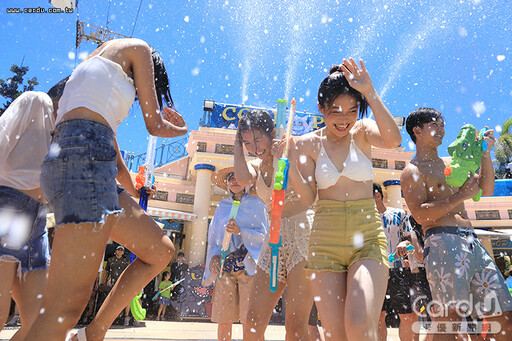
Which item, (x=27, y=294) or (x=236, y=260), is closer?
(x=27, y=294)

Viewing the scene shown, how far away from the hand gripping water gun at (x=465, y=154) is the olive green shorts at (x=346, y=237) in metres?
1.06

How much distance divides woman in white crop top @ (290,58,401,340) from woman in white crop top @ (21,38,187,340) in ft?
2.74

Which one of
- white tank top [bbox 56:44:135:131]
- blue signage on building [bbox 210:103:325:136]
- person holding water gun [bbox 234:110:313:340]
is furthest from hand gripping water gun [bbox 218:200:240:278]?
blue signage on building [bbox 210:103:325:136]

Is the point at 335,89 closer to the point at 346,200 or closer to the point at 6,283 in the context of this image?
the point at 346,200

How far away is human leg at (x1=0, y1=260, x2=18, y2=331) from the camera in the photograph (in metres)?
2.10

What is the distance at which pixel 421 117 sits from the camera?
3.09 metres

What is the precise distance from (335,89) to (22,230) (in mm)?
2004

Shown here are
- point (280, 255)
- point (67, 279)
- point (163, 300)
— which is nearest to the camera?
point (67, 279)

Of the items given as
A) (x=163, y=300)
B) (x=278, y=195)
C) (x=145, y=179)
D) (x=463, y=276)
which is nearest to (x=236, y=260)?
(x=145, y=179)

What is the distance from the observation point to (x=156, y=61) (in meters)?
2.08

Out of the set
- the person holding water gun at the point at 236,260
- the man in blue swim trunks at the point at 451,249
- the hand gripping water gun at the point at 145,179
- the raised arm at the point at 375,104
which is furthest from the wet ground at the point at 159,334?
the raised arm at the point at 375,104

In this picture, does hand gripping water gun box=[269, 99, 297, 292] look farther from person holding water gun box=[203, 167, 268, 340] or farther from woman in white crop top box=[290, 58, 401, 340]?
person holding water gun box=[203, 167, 268, 340]

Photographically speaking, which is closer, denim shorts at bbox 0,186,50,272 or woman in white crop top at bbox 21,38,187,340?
woman in white crop top at bbox 21,38,187,340

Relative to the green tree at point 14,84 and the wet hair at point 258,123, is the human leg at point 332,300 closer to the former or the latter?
the wet hair at point 258,123
